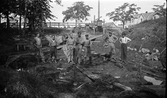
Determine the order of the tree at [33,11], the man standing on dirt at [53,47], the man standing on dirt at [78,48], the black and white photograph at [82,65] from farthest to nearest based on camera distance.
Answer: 1. the tree at [33,11]
2. the man standing on dirt at [53,47]
3. the man standing on dirt at [78,48]
4. the black and white photograph at [82,65]

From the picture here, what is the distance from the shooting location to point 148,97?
3193 millimetres

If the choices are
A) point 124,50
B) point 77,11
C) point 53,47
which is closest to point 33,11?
point 53,47

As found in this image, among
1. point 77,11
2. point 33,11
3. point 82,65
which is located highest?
point 77,11

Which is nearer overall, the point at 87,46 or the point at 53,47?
the point at 87,46

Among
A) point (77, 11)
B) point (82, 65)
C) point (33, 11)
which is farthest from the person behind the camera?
point (77, 11)

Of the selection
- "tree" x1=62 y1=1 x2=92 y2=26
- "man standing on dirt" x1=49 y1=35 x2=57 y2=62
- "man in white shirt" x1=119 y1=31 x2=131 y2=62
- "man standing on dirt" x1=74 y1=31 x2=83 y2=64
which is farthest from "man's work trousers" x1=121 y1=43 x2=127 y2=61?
"tree" x1=62 y1=1 x2=92 y2=26

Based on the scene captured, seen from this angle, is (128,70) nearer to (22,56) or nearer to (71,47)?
(71,47)

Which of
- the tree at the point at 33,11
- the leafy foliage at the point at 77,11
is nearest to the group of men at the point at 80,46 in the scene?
the tree at the point at 33,11

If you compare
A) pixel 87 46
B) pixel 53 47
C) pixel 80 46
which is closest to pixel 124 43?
pixel 87 46

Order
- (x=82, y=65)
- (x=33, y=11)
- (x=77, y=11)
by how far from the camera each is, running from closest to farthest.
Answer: (x=82, y=65), (x=33, y=11), (x=77, y=11)

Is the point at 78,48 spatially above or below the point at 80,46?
below

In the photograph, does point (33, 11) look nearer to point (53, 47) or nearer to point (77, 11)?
point (53, 47)

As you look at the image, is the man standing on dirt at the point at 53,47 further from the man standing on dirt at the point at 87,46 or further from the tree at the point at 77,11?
the tree at the point at 77,11

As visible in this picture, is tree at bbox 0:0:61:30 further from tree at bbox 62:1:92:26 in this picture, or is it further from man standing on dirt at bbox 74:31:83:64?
man standing on dirt at bbox 74:31:83:64
